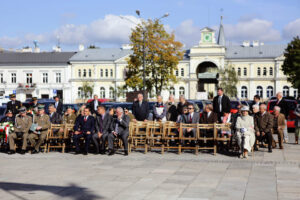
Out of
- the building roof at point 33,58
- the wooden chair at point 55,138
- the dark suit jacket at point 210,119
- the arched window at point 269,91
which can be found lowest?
the wooden chair at point 55,138

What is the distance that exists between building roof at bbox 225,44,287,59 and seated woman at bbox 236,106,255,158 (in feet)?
232

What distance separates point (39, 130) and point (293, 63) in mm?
46578

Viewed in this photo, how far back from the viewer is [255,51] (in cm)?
8344

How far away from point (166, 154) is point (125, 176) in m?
4.12

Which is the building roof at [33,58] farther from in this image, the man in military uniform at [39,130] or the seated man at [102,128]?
the seated man at [102,128]

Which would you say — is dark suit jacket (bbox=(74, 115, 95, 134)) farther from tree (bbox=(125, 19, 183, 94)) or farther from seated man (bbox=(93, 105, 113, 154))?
tree (bbox=(125, 19, 183, 94))

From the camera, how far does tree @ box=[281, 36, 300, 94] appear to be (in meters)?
55.5

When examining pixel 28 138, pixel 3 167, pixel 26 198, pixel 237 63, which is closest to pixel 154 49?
pixel 28 138

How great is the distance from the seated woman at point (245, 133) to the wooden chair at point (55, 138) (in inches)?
215

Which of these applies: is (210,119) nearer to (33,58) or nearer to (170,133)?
(170,133)

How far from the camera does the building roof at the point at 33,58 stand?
3356 inches

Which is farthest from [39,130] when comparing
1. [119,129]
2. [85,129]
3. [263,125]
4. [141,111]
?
[263,125]

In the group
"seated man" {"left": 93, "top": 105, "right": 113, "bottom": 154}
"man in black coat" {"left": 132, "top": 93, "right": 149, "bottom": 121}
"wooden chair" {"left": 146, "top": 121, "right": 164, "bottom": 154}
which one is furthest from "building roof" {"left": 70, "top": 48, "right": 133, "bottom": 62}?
"seated man" {"left": 93, "top": 105, "right": 113, "bottom": 154}

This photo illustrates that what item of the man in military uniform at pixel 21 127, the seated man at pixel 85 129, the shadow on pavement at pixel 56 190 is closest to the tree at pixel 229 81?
the seated man at pixel 85 129
